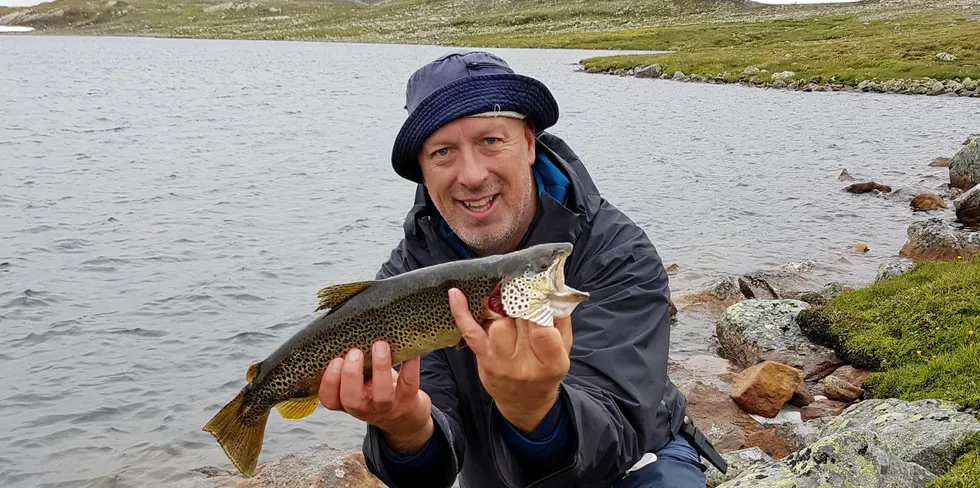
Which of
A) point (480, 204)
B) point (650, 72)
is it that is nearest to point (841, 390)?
point (480, 204)

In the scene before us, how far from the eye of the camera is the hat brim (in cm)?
412

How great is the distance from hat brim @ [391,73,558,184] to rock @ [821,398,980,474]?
3.28 m

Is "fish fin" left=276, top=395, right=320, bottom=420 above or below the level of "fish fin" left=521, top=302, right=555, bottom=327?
below

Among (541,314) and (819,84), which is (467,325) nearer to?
(541,314)

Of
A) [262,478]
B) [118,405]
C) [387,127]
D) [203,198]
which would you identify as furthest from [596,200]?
[387,127]

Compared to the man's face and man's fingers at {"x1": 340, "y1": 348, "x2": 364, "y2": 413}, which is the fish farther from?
the man's face

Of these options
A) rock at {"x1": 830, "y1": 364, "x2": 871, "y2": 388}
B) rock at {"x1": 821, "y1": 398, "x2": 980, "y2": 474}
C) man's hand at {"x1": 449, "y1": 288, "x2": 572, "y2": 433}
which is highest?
man's hand at {"x1": 449, "y1": 288, "x2": 572, "y2": 433}

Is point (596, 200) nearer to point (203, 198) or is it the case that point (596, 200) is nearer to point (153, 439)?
point (153, 439)

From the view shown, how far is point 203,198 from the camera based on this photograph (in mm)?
19656

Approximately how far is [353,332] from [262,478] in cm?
437

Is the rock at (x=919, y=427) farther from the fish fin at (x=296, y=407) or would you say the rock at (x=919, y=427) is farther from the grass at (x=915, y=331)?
the fish fin at (x=296, y=407)

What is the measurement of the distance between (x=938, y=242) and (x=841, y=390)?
264 inches

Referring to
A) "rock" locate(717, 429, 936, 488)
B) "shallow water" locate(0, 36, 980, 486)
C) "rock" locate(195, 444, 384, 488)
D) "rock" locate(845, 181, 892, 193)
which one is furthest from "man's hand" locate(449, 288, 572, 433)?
"rock" locate(845, 181, 892, 193)

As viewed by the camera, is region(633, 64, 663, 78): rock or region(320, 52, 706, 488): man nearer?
region(320, 52, 706, 488): man
